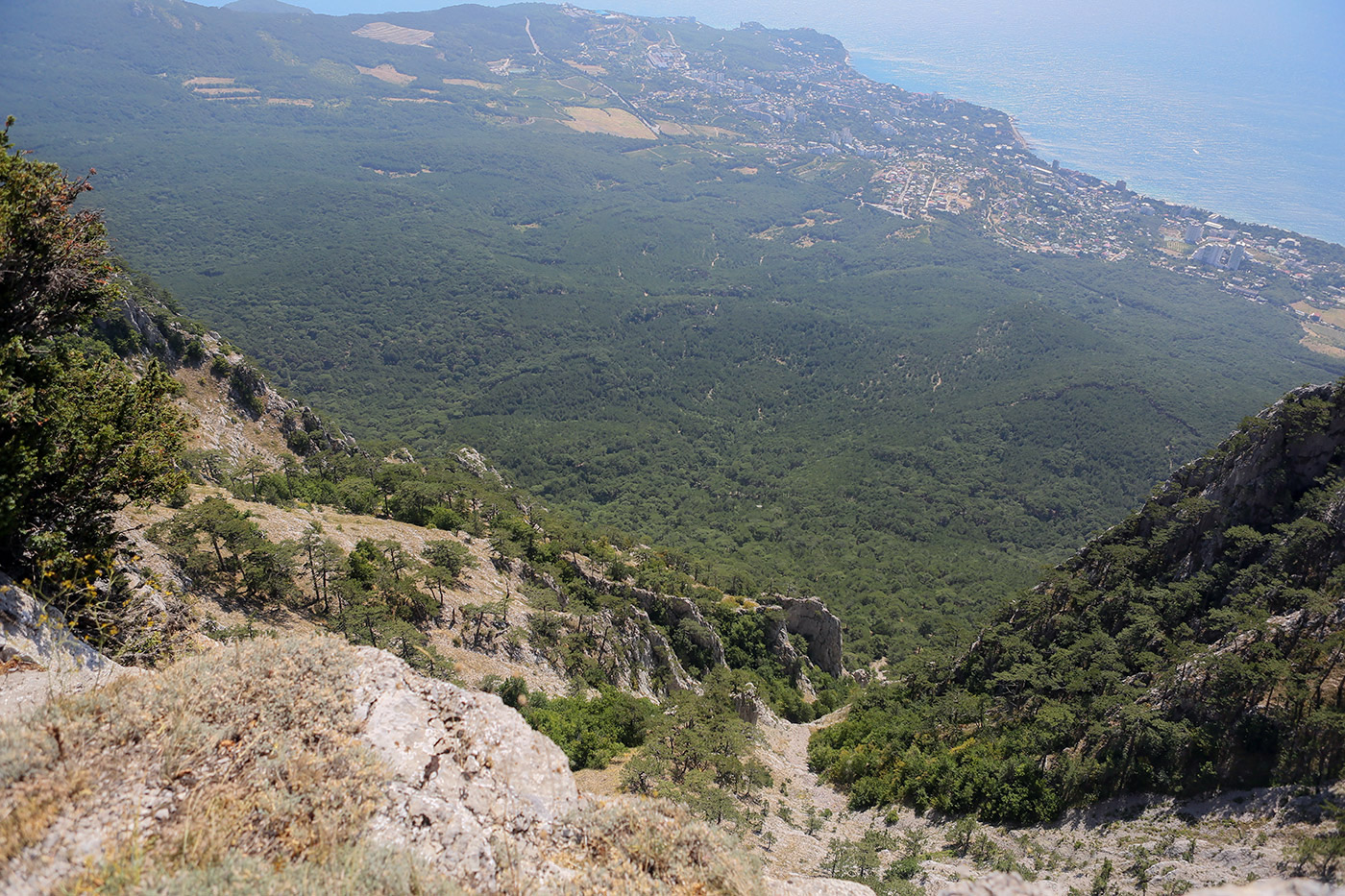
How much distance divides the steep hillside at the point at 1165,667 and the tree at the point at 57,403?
3669cm

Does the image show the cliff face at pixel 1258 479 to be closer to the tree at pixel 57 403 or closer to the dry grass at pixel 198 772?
the dry grass at pixel 198 772

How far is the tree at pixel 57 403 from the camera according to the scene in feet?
45.4

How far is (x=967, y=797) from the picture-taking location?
30984 millimetres

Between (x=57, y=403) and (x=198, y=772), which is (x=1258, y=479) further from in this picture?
(x=57, y=403)

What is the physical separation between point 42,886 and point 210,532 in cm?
2443

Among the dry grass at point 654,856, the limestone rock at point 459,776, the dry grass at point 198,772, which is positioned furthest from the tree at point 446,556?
the dry grass at point 654,856

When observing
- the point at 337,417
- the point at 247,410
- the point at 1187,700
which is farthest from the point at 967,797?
the point at 337,417

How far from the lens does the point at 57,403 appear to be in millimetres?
14719

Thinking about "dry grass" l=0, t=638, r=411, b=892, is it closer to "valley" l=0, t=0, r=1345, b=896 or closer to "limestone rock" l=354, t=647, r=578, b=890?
"valley" l=0, t=0, r=1345, b=896

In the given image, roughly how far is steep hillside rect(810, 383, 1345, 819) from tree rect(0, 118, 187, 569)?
3669cm

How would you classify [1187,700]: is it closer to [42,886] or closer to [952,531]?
[42,886]

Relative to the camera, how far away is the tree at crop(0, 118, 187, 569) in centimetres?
1385

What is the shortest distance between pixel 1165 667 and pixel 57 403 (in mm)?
47015

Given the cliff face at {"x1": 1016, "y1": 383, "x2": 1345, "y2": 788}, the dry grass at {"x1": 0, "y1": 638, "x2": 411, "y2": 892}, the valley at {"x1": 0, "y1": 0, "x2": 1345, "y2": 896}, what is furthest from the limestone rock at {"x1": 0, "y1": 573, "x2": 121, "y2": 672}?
the cliff face at {"x1": 1016, "y1": 383, "x2": 1345, "y2": 788}
